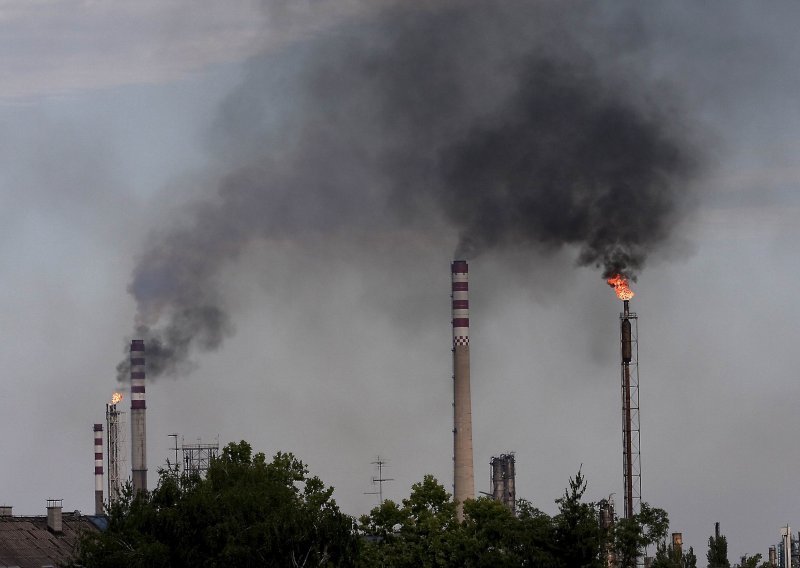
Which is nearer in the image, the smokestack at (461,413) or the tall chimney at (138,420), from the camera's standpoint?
the smokestack at (461,413)

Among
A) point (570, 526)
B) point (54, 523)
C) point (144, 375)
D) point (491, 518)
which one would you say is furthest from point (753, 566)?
point (144, 375)

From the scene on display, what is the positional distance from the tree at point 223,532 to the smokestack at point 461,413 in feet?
92.0

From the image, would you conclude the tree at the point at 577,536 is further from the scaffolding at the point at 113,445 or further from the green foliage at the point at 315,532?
the scaffolding at the point at 113,445

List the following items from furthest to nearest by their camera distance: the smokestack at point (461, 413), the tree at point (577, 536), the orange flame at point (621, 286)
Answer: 1. the smokestack at point (461, 413)
2. the orange flame at point (621, 286)
3. the tree at point (577, 536)

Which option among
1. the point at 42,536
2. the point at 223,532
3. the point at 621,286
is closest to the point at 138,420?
the point at 42,536

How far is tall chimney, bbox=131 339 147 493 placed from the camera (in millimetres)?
110625

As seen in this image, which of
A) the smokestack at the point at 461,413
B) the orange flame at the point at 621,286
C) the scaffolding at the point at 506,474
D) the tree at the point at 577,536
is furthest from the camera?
the scaffolding at the point at 506,474

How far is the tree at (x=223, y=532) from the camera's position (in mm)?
56281

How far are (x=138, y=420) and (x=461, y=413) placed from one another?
32154 millimetres

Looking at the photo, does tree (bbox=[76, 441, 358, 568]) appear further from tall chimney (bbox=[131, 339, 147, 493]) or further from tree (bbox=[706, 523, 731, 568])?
tall chimney (bbox=[131, 339, 147, 493])

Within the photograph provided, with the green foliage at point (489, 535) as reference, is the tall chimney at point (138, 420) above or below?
above

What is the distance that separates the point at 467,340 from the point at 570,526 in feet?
119

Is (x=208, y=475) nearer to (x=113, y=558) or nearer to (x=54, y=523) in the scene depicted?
(x=113, y=558)

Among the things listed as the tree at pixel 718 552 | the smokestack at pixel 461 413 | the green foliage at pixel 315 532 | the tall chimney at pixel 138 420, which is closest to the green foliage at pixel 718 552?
the tree at pixel 718 552
